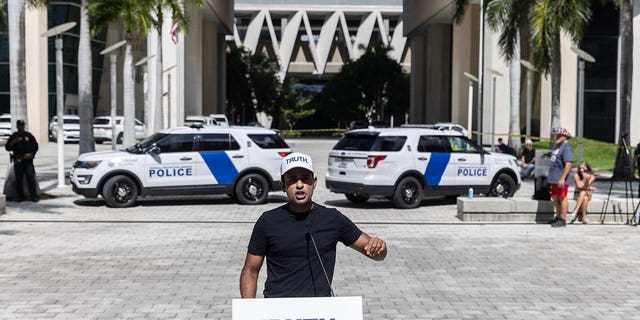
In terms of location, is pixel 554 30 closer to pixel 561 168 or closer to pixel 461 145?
pixel 461 145

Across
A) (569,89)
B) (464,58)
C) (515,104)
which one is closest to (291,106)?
(464,58)

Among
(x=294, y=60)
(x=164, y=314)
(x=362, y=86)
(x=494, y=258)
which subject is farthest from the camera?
(x=294, y=60)

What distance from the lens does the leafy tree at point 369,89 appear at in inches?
3452

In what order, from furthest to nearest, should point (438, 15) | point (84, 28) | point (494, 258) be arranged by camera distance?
point (438, 15) → point (84, 28) → point (494, 258)

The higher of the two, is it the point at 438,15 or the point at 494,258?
the point at 438,15

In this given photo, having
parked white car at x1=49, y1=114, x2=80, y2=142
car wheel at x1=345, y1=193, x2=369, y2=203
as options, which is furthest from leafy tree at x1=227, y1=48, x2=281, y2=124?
car wheel at x1=345, y1=193, x2=369, y2=203

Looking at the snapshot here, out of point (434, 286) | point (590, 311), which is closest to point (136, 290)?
point (434, 286)

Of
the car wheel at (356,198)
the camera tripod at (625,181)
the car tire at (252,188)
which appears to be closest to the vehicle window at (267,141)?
the car tire at (252,188)

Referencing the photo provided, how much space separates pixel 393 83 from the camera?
8969 centimetres

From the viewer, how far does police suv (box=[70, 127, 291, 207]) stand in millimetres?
18184

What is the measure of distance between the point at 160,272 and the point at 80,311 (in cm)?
223

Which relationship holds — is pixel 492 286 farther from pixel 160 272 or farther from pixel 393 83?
pixel 393 83

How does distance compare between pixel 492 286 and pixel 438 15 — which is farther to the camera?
pixel 438 15

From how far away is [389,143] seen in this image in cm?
1852
